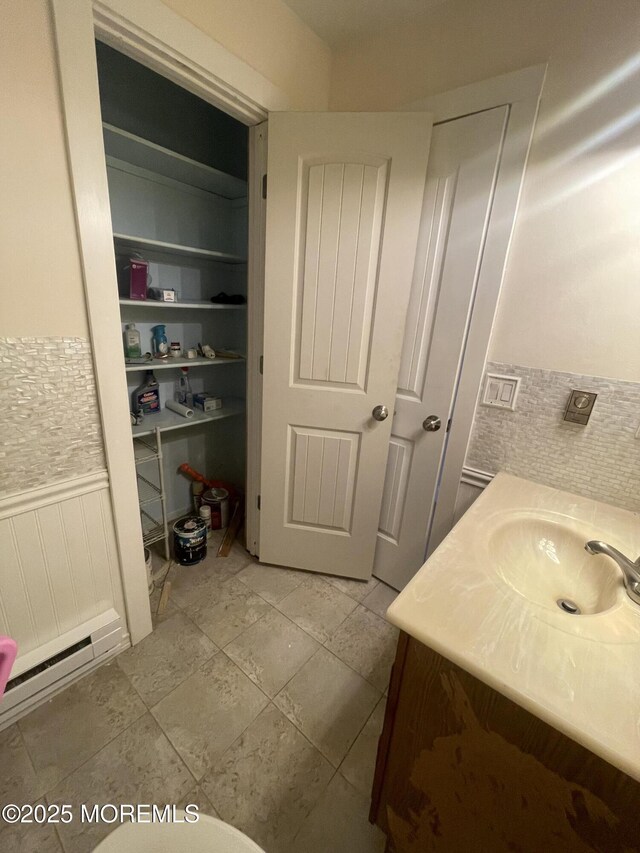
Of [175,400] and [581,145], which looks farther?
[175,400]

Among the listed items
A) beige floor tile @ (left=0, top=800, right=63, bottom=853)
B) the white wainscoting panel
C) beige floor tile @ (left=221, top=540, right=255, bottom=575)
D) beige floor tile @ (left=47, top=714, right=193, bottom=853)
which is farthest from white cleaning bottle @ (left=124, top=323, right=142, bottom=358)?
beige floor tile @ (left=0, top=800, right=63, bottom=853)

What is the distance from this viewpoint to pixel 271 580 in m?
1.71

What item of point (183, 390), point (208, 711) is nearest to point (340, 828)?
point (208, 711)

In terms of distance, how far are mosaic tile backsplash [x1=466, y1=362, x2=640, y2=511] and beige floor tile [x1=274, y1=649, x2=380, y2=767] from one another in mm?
936

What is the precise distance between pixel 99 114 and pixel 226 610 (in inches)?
68.8

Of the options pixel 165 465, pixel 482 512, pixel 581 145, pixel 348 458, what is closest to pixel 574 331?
pixel 581 145

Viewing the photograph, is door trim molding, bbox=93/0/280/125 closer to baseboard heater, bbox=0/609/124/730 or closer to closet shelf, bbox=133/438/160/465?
closet shelf, bbox=133/438/160/465

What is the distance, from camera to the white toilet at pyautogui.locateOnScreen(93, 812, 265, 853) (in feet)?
1.93

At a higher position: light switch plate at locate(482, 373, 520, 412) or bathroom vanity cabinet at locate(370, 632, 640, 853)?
light switch plate at locate(482, 373, 520, 412)

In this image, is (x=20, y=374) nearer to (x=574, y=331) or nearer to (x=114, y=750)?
(x=114, y=750)

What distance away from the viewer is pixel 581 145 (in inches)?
38.6

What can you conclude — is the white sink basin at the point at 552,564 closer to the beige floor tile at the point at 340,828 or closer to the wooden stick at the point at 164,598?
the beige floor tile at the point at 340,828

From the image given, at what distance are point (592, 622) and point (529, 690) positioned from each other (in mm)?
237

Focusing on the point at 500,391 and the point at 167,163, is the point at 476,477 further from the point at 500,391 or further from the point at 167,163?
the point at 167,163
